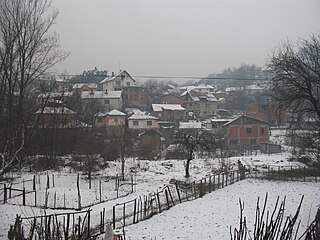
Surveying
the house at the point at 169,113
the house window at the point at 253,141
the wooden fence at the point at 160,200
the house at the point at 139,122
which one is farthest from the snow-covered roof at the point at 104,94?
the wooden fence at the point at 160,200

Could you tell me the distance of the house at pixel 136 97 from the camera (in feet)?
137

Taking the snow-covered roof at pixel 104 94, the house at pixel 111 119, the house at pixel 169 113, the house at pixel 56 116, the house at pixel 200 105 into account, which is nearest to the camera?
the house at pixel 56 116

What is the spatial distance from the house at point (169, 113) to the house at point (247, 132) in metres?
8.27

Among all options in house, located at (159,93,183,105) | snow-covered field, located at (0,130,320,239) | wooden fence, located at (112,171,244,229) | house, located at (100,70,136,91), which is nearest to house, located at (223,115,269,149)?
snow-covered field, located at (0,130,320,239)

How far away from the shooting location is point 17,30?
1359cm

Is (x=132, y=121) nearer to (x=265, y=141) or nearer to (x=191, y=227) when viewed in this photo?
(x=265, y=141)

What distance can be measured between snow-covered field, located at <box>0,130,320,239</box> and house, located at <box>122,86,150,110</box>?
21258 millimetres

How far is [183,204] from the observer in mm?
12195

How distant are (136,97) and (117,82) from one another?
330 centimetres

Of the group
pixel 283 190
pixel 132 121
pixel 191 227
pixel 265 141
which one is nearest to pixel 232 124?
pixel 265 141

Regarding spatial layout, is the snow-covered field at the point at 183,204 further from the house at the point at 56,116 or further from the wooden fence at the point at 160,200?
the house at the point at 56,116

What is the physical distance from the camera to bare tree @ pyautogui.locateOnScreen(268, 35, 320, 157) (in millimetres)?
12477

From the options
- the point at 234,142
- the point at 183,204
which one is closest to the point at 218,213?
the point at 183,204

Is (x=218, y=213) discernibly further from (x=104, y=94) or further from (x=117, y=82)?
(x=117, y=82)
